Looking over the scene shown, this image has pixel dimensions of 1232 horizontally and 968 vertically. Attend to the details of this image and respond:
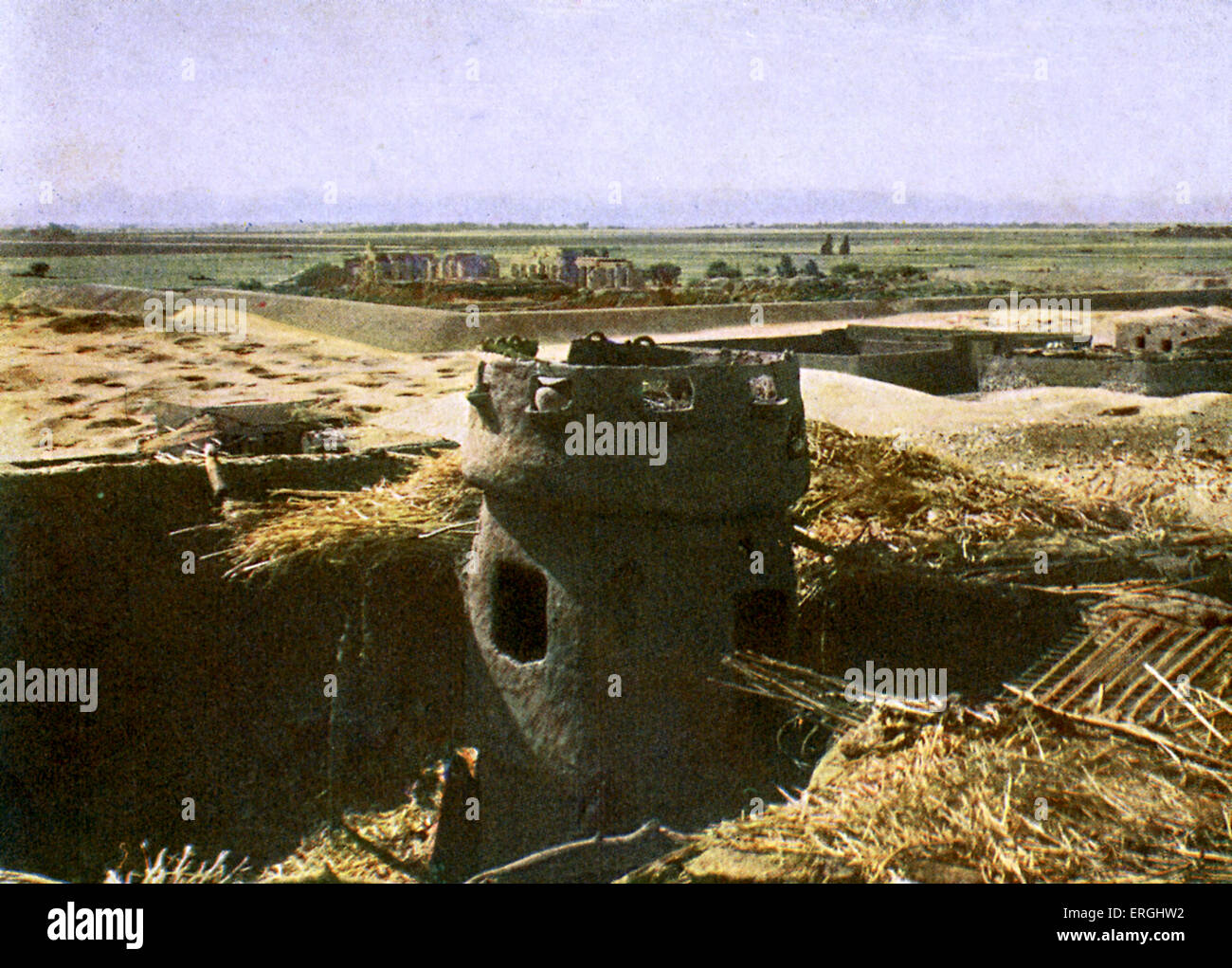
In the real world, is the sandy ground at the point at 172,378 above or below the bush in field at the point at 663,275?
below

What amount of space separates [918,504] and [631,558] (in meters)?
4.14

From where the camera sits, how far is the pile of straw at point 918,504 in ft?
33.4

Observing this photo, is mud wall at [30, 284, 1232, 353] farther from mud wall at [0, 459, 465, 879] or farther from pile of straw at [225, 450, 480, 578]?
pile of straw at [225, 450, 480, 578]

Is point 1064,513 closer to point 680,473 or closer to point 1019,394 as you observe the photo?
→ point 680,473

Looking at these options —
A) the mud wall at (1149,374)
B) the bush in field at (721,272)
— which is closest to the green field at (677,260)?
the bush in field at (721,272)

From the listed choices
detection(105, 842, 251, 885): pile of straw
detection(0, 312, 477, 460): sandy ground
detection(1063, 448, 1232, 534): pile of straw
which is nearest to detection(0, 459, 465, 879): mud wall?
detection(105, 842, 251, 885): pile of straw

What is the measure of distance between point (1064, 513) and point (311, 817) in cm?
706

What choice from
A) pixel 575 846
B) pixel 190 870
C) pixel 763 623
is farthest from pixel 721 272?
pixel 575 846

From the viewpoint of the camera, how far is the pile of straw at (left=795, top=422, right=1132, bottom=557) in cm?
1020

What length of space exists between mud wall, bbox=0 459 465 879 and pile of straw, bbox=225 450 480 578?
659 mm

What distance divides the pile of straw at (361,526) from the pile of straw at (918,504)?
2.81 m

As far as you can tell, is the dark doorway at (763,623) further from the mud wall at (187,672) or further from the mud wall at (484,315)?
the mud wall at (484,315)

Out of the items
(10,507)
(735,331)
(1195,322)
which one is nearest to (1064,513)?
(10,507)

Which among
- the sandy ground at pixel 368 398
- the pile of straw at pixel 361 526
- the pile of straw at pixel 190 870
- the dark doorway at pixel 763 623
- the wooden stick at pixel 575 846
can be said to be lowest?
the pile of straw at pixel 190 870
